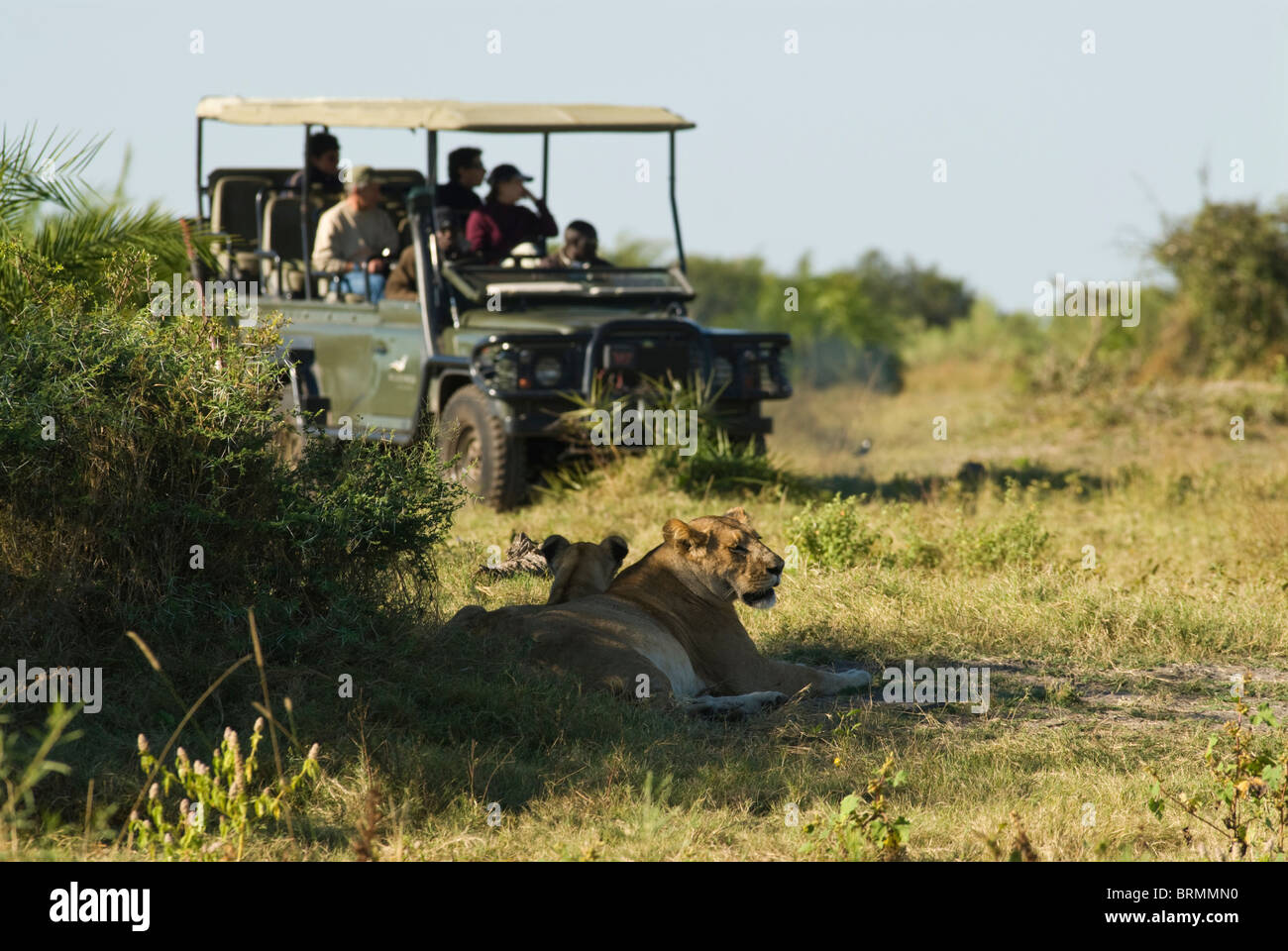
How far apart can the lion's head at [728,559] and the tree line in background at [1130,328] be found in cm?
433

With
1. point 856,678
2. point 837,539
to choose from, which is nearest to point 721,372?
point 837,539

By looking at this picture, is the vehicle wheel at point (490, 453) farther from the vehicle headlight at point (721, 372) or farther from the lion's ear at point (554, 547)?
the lion's ear at point (554, 547)

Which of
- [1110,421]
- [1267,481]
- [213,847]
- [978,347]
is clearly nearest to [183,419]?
[213,847]

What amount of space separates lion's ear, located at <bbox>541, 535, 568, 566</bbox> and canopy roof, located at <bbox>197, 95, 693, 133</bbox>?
4400mm

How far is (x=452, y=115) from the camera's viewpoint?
10.7m

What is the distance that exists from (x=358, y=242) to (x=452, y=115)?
5.55 feet

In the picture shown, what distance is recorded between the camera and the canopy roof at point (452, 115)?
1078cm

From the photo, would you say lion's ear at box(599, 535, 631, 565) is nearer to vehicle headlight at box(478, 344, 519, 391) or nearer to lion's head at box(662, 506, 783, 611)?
lion's head at box(662, 506, 783, 611)

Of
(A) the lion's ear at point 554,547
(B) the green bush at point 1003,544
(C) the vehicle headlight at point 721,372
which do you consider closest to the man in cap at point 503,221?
(C) the vehicle headlight at point 721,372

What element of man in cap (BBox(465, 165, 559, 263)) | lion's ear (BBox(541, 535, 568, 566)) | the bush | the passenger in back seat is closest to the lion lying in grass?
lion's ear (BBox(541, 535, 568, 566))

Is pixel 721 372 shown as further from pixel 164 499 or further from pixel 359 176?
pixel 164 499

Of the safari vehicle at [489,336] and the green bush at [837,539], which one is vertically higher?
the safari vehicle at [489,336]

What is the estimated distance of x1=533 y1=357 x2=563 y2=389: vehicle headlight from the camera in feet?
34.8
